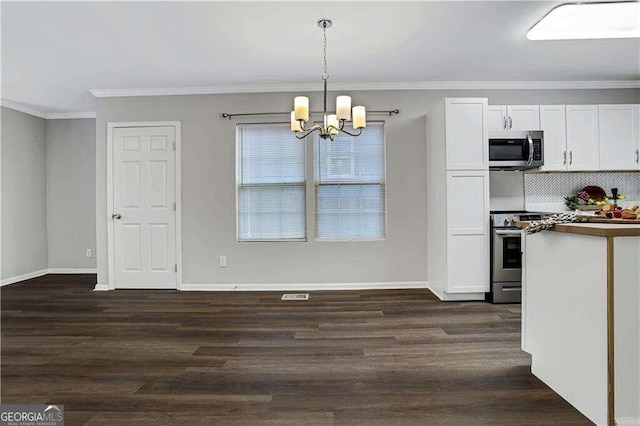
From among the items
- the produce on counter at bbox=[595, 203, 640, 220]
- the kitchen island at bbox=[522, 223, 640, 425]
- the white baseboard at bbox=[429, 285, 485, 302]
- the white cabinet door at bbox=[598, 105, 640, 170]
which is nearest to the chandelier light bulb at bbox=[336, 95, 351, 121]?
the kitchen island at bbox=[522, 223, 640, 425]

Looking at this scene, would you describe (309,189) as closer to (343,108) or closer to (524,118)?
(343,108)

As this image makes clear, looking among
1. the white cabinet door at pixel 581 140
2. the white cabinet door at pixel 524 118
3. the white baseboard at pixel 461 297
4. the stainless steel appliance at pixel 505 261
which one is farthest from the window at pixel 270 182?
the white cabinet door at pixel 581 140

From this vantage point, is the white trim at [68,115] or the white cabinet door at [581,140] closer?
the white cabinet door at [581,140]

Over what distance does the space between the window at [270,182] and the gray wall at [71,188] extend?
9.66ft

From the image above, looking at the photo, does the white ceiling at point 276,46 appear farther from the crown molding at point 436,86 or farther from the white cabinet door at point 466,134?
the white cabinet door at point 466,134

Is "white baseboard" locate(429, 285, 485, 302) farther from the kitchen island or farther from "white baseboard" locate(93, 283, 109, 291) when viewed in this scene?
"white baseboard" locate(93, 283, 109, 291)

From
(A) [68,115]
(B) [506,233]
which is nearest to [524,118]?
(B) [506,233]

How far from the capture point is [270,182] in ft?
14.5

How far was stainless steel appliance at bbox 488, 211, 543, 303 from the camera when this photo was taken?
146 inches

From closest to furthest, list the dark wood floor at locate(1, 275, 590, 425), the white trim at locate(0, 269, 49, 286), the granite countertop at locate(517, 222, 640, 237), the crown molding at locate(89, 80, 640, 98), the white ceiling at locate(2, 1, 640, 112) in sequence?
the granite countertop at locate(517, 222, 640, 237), the dark wood floor at locate(1, 275, 590, 425), the white ceiling at locate(2, 1, 640, 112), the crown molding at locate(89, 80, 640, 98), the white trim at locate(0, 269, 49, 286)

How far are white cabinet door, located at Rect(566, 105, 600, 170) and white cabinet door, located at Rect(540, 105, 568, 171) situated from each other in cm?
6

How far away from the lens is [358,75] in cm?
405

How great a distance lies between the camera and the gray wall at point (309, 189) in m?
4.35

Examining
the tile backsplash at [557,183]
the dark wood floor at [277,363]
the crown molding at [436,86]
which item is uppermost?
the crown molding at [436,86]
